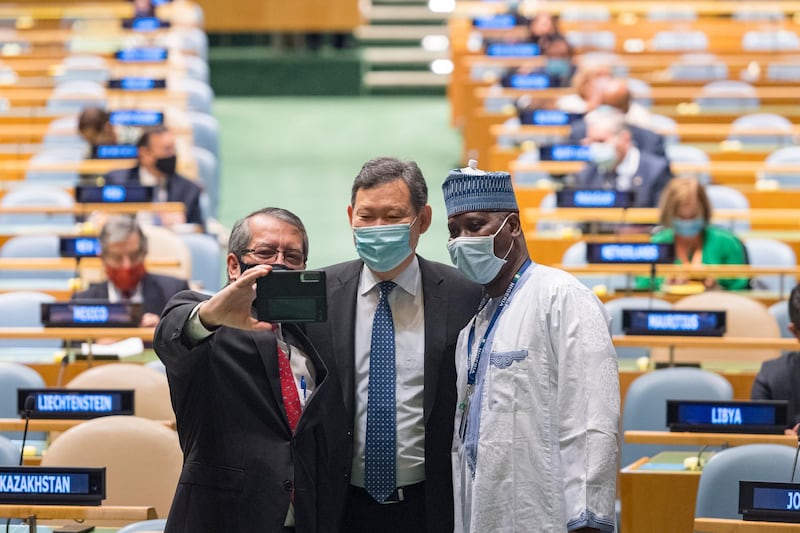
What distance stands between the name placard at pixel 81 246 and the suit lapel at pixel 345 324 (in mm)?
3277

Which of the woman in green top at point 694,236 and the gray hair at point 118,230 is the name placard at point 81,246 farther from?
the woman in green top at point 694,236

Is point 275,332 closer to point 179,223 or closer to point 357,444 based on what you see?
point 357,444

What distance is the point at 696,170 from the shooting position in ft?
28.9

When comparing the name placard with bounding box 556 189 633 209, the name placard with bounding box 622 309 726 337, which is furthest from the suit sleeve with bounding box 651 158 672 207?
the name placard with bounding box 622 309 726 337

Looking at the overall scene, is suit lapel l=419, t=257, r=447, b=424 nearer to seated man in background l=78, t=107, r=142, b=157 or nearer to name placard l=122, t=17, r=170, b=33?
seated man in background l=78, t=107, r=142, b=157

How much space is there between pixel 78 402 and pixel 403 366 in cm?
149

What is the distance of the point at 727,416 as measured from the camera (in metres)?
4.24

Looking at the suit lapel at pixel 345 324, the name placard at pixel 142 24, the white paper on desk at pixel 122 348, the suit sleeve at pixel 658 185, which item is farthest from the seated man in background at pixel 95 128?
→ the suit lapel at pixel 345 324

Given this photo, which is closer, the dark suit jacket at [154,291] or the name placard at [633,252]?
the name placard at [633,252]

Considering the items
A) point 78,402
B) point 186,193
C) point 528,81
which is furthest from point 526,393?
point 528,81

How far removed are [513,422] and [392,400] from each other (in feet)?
1.03

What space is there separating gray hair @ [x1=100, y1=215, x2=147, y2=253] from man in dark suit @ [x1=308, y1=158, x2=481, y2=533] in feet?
9.48

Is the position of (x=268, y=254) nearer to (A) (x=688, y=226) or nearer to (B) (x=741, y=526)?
(B) (x=741, y=526)

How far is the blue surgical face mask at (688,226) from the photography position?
260 inches
